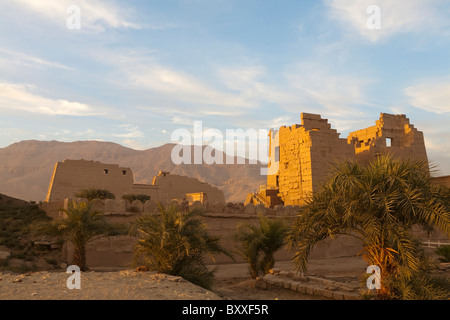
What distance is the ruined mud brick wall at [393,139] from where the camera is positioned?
69.4ft

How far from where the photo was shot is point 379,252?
22.4 feet

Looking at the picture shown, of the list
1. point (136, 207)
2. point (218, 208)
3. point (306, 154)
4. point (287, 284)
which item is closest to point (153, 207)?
point (136, 207)

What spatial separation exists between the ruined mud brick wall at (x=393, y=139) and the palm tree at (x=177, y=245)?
586 inches

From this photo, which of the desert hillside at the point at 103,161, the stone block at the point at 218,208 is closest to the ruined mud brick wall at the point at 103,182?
the stone block at the point at 218,208

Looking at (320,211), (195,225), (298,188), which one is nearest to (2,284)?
(195,225)

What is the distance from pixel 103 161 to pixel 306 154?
82805 mm

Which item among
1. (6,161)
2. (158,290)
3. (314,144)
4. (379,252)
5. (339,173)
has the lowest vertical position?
(158,290)

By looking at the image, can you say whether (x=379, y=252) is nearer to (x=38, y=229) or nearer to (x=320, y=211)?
(x=320, y=211)

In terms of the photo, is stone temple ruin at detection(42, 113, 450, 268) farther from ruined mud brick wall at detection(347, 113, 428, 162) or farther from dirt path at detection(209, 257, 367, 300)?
dirt path at detection(209, 257, 367, 300)

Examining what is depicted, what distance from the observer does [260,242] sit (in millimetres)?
9719

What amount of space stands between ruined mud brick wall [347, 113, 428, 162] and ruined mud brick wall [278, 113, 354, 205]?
9.31ft

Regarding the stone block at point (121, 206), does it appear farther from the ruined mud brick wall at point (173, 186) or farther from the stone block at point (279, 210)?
the ruined mud brick wall at point (173, 186)

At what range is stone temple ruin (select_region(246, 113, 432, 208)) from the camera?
18.1 m
